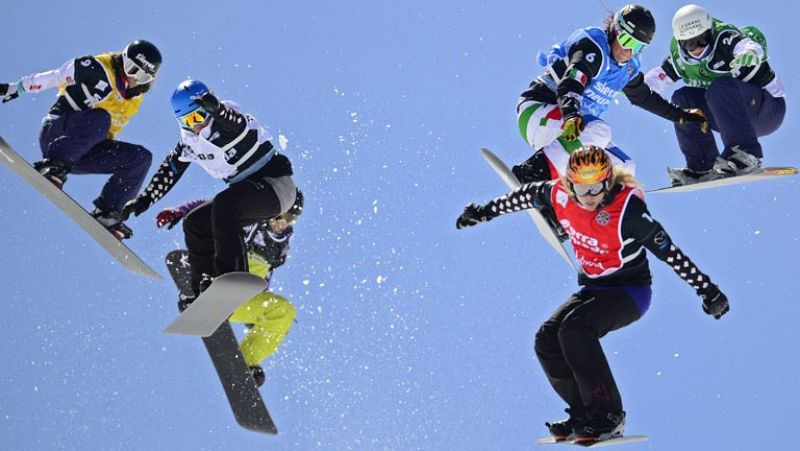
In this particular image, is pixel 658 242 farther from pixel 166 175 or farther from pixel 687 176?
pixel 166 175

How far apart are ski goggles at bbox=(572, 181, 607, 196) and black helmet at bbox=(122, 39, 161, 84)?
5.12m

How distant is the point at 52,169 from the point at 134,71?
4.21 feet

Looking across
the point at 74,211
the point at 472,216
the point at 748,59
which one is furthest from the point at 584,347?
the point at 74,211

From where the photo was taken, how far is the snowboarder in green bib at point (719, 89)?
1260cm

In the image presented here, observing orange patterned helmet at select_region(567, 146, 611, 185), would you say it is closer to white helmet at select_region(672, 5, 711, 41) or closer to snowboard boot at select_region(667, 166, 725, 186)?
white helmet at select_region(672, 5, 711, 41)

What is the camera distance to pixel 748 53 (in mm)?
12195

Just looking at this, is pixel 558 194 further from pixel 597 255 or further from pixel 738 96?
pixel 738 96

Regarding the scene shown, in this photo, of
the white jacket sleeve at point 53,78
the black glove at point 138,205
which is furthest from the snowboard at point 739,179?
the white jacket sleeve at point 53,78

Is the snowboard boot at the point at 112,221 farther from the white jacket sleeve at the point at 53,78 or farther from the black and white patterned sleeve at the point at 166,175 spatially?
the white jacket sleeve at the point at 53,78

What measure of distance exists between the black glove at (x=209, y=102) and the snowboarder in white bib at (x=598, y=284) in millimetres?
2957

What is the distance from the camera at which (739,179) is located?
1271cm

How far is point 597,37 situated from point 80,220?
17.6ft

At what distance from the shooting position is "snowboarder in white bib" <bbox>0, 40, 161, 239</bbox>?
13016 mm

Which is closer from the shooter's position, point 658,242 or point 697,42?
point 658,242
